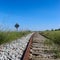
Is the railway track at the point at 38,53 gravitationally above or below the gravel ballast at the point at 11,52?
below

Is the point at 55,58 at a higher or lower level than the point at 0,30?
lower

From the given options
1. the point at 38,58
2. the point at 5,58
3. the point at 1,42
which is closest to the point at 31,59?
the point at 38,58

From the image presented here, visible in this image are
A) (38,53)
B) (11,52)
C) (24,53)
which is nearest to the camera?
(24,53)

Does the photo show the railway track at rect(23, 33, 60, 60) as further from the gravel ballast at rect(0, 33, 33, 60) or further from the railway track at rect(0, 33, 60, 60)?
the gravel ballast at rect(0, 33, 33, 60)

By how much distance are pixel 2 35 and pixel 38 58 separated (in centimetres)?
363

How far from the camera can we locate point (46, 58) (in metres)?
5.62

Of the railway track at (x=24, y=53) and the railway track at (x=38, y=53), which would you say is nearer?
the railway track at (x=24, y=53)

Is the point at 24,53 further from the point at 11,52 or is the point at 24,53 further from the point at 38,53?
the point at 38,53

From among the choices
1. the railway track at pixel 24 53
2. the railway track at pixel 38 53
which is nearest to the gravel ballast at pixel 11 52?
the railway track at pixel 24 53

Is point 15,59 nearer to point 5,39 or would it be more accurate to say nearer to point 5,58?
point 5,58

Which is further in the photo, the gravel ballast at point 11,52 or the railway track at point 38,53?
the railway track at point 38,53

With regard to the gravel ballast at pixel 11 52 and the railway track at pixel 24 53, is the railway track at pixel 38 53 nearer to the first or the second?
the railway track at pixel 24 53

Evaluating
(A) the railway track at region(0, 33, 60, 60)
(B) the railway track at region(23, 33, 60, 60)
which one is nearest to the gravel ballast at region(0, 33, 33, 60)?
(A) the railway track at region(0, 33, 60, 60)

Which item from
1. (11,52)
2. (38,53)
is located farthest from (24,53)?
(38,53)
